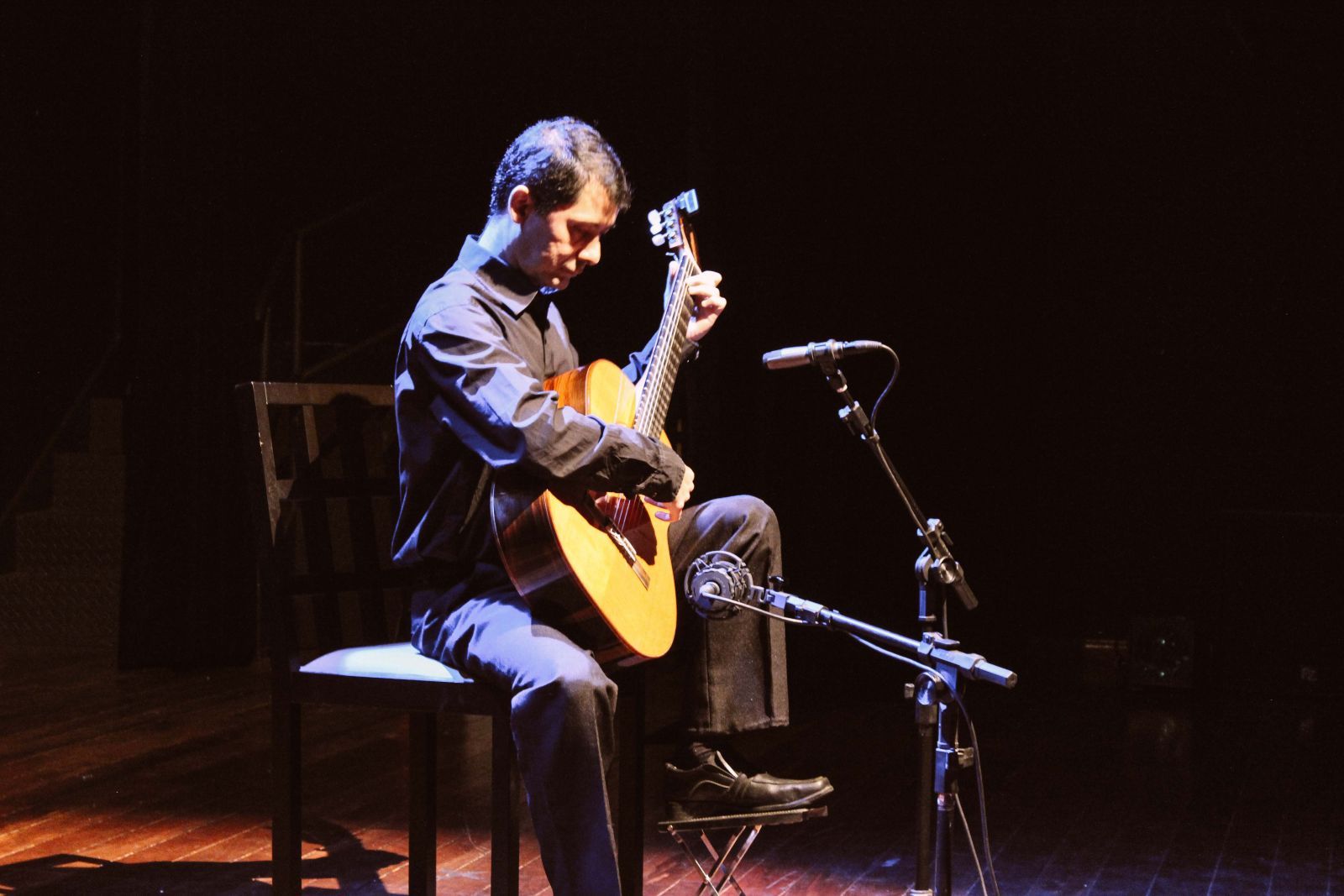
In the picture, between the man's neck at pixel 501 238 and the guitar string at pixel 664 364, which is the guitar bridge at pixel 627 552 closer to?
the guitar string at pixel 664 364

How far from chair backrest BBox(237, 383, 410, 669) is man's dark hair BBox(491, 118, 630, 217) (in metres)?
0.49

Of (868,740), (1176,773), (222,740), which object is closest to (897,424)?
(868,740)

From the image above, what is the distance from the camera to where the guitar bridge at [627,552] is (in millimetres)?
2387

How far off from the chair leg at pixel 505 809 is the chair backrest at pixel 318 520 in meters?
0.44

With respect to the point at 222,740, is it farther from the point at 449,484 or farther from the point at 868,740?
the point at 449,484

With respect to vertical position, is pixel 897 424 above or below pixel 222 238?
below

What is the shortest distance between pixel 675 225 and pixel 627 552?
1.99ft

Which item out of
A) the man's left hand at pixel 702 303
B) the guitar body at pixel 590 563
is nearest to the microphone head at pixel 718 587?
the guitar body at pixel 590 563

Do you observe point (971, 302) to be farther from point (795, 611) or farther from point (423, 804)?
point (795, 611)

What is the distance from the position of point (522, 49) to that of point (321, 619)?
192 inches

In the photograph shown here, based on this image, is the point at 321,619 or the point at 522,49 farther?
the point at 522,49

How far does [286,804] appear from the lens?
2477mm

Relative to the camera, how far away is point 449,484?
2.39m

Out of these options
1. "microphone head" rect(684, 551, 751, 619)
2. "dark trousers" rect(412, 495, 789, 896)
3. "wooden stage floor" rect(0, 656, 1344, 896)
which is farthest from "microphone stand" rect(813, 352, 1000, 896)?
"wooden stage floor" rect(0, 656, 1344, 896)
